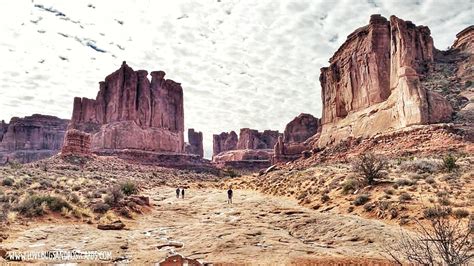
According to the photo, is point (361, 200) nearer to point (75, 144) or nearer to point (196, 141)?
point (75, 144)

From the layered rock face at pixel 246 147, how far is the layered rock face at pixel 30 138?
198ft

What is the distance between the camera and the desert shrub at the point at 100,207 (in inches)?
740

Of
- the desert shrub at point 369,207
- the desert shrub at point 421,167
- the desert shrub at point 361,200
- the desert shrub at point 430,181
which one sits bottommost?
the desert shrub at point 369,207

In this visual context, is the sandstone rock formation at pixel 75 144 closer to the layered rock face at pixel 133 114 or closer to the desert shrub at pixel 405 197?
the layered rock face at pixel 133 114

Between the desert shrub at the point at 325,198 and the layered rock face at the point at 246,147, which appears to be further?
the layered rock face at the point at 246,147

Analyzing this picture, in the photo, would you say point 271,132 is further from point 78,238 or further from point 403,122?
point 78,238

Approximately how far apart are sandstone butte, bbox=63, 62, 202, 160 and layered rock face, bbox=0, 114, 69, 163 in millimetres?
32212

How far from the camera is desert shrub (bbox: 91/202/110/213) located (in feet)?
61.7

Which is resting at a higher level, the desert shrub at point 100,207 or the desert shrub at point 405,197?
the desert shrub at point 405,197

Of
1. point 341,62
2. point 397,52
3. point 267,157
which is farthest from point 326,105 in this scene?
point 267,157

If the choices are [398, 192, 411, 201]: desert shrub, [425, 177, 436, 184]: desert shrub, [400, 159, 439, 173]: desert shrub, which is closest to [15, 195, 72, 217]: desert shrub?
[398, 192, 411, 201]: desert shrub

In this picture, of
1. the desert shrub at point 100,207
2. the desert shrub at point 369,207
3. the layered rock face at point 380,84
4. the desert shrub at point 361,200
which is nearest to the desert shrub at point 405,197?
the desert shrub at point 369,207

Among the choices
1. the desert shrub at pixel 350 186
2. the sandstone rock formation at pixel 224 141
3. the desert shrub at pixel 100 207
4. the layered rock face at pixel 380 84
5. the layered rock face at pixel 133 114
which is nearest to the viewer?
the desert shrub at pixel 100 207

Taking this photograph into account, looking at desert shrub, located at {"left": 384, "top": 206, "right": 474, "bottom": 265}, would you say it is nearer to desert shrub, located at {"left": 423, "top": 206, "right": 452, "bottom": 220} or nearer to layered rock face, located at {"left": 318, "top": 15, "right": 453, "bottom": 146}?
desert shrub, located at {"left": 423, "top": 206, "right": 452, "bottom": 220}
